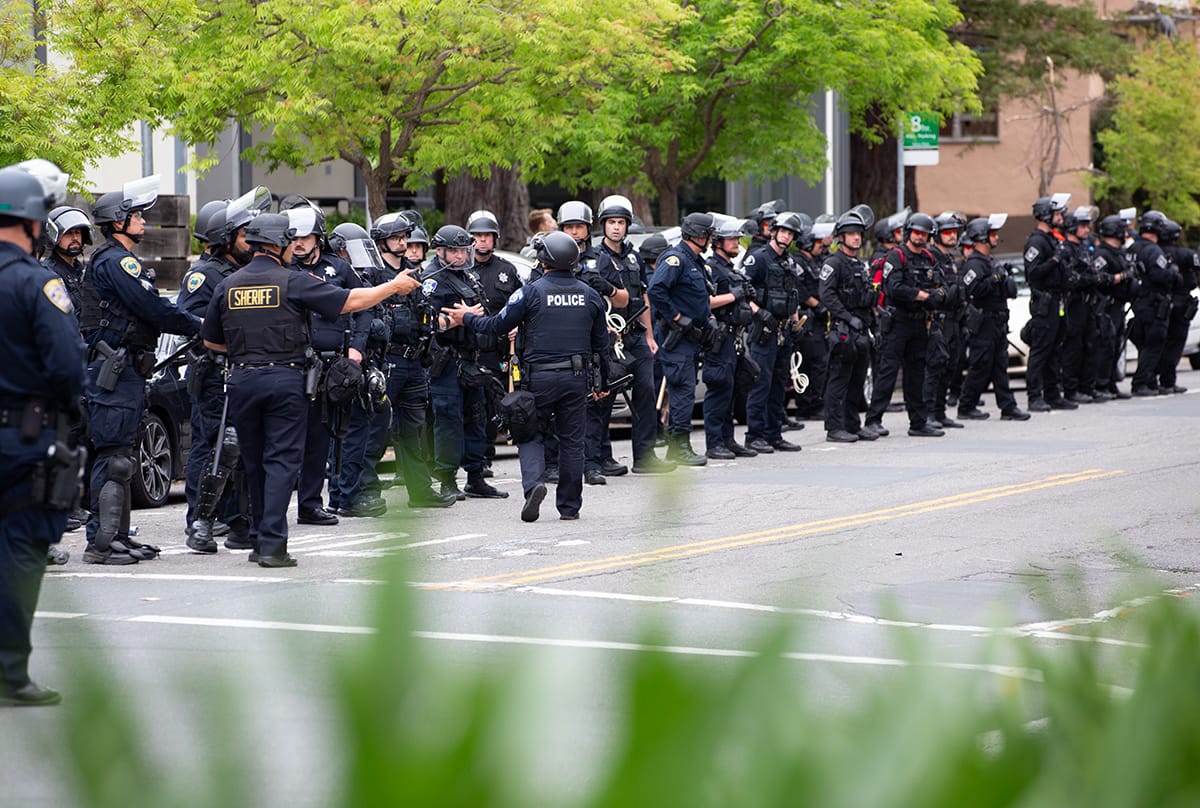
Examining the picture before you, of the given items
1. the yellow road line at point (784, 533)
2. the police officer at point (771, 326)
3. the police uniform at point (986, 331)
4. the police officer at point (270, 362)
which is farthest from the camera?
the police uniform at point (986, 331)

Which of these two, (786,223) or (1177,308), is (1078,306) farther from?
(786,223)

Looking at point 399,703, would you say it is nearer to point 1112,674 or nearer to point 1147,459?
point 1112,674

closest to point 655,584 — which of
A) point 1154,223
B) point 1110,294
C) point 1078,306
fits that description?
point 1078,306

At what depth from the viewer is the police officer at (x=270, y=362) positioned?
32.6ft

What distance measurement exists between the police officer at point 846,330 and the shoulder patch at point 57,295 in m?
10.7

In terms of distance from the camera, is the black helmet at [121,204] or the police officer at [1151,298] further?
the police officer at [1151,298]

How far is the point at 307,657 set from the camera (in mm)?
1366

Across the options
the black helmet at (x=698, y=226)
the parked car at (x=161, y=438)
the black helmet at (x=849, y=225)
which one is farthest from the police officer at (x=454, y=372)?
the black helmet at (x=849, y=225)

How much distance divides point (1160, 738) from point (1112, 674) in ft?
1.46

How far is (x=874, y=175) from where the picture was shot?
3788 cm

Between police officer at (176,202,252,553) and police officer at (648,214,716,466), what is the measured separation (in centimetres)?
455

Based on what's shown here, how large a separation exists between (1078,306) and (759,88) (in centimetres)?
763

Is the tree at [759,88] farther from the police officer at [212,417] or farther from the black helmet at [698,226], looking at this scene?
the police officer at [212,417]

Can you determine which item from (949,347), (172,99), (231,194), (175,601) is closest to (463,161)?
(172,99)
